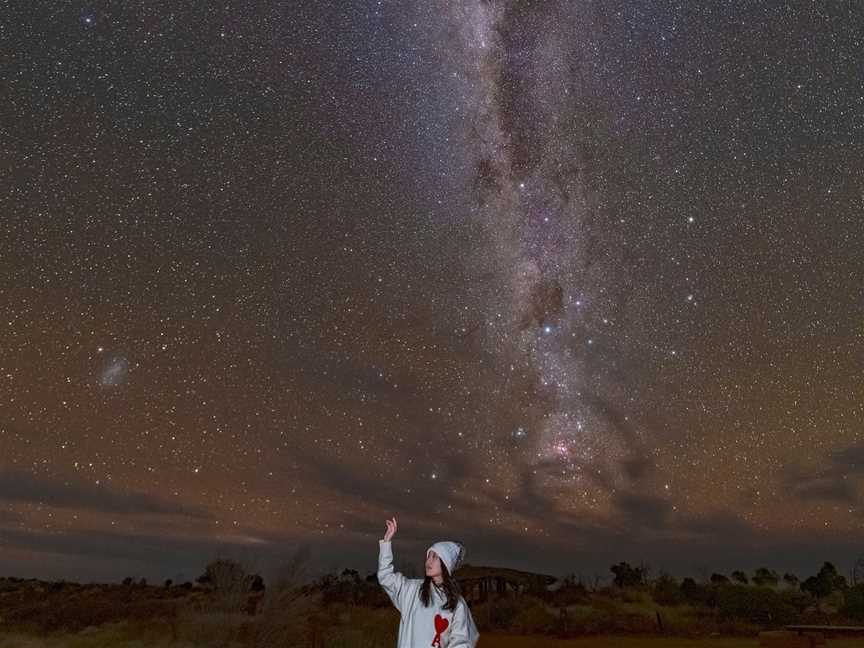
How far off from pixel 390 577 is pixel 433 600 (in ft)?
1.24

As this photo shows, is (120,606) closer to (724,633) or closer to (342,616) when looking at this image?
(342,616)

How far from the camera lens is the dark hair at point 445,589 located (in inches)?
225

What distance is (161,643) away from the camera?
17984 mm

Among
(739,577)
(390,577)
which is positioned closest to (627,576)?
(739,577)

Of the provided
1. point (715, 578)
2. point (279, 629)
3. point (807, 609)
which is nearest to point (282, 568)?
point (279, 629)

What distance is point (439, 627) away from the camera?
5668 mm

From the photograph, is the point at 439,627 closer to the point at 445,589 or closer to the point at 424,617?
the point at 424,617

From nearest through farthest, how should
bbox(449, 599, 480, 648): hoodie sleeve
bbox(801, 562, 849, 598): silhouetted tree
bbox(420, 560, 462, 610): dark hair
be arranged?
bbox(449, 599, 480, 648): hoodie sleeve → bbox(420, 560, 462, 610): dark hair → bbox(801, 562, 849, 598): silhouetted tree

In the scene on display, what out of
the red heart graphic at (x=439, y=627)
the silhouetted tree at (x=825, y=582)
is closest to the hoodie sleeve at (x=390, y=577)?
the red heart graphic at (x=439, y=627)

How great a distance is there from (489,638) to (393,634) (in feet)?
14.4

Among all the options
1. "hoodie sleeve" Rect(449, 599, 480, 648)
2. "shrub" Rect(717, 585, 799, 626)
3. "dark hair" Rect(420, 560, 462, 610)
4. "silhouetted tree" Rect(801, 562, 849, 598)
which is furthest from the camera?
"silhouetted tree" Rect(801, 562, 849, 598)

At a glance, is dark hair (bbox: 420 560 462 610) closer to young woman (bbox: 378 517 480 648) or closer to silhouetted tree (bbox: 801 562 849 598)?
young woman (bbox: 378 517 480 648)

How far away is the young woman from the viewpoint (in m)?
5.67

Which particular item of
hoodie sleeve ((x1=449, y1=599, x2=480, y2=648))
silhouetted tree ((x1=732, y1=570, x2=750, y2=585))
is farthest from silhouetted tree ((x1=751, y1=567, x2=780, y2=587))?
hoodie sleeve ((x1=449, y1=599, x2=480, y2=648))
